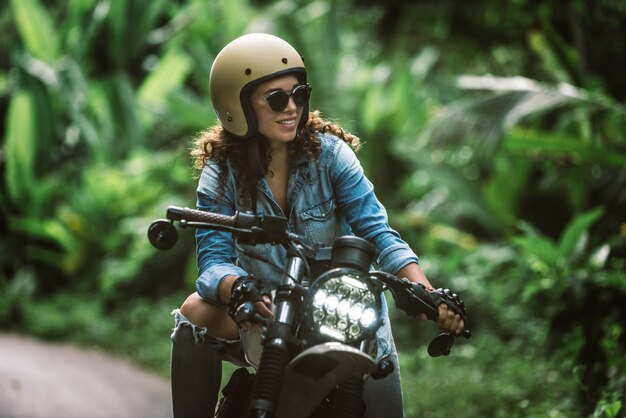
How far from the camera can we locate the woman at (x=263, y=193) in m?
2.83

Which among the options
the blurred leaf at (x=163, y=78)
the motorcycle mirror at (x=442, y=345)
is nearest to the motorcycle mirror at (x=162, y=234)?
the motorcycle mirror at (x=442, y=345)

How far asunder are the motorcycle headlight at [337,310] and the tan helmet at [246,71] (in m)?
0.81

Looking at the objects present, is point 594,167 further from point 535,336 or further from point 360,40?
point 360,40

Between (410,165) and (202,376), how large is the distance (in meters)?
8.67

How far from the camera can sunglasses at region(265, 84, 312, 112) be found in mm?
2842

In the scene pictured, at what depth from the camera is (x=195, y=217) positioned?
8.19 ft

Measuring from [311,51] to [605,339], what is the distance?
21.3 feet

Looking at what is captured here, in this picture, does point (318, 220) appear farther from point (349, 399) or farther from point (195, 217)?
point (349, 399)

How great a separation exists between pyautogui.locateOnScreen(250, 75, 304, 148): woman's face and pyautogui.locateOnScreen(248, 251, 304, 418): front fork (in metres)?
0.67

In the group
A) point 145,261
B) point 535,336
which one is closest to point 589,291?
point 535,336

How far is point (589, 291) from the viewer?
599 cm

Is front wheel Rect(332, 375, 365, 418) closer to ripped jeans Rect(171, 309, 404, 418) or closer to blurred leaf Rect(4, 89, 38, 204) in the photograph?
ripped jeans Rect(171, 309, 404, 418)

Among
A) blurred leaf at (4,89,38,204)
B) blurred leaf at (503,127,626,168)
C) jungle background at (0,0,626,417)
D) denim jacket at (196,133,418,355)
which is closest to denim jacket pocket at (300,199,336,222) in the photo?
denim jacket at (196,133,418,355)

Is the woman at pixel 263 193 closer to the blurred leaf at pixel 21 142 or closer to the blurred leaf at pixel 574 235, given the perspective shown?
the blurred leaf at pixel 574 235
